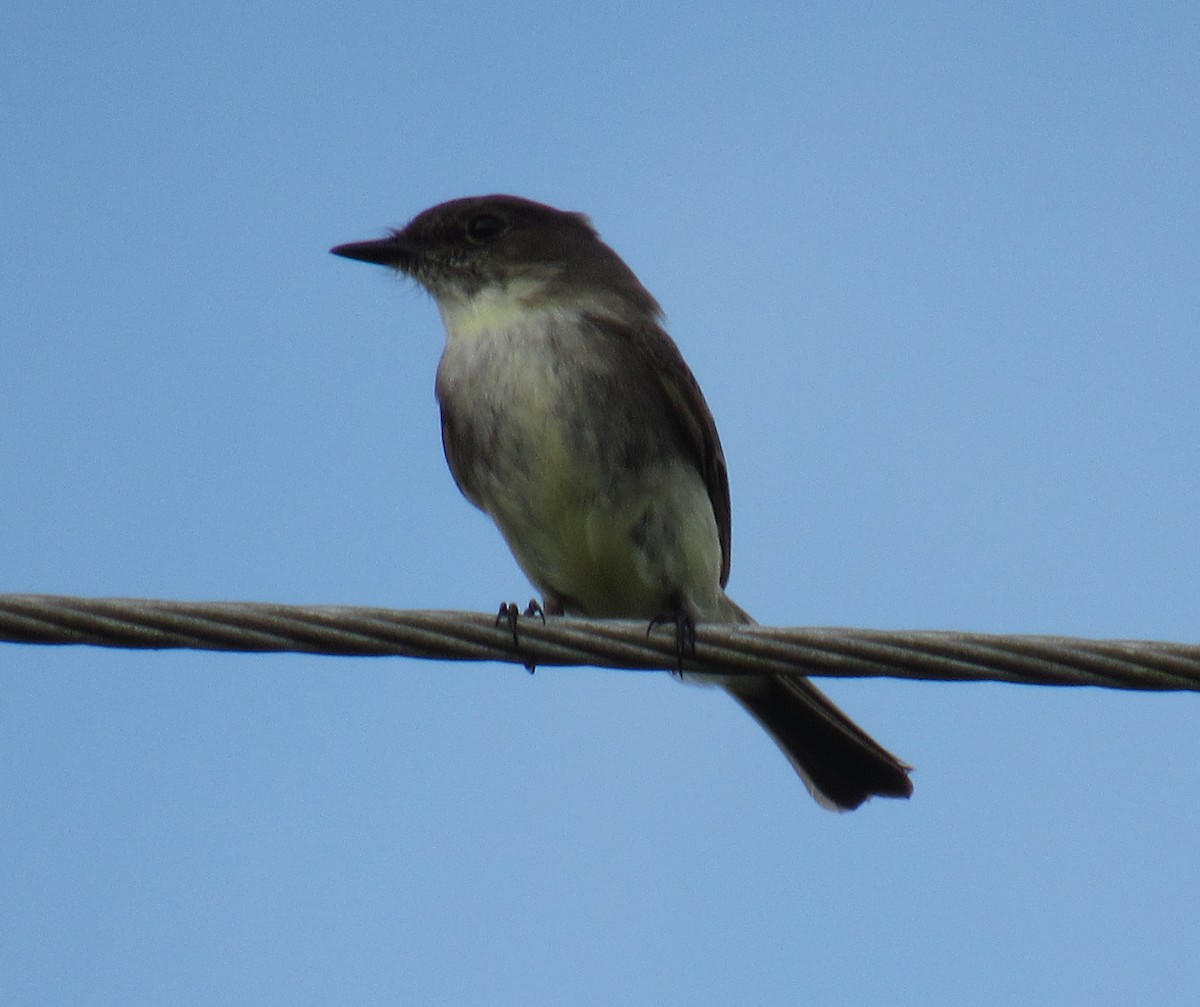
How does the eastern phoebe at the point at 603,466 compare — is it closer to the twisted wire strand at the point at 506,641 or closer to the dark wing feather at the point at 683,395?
the dark wing feather at the point at 683,395

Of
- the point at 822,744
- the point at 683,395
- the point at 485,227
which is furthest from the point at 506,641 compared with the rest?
the point at 485,227

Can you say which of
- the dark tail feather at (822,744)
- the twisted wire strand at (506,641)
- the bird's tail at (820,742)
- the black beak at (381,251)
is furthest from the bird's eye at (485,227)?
the twisted wire strand at (506,641)

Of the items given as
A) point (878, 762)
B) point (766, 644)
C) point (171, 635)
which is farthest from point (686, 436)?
point (171, 635)

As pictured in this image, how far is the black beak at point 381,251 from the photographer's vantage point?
24.5 feet

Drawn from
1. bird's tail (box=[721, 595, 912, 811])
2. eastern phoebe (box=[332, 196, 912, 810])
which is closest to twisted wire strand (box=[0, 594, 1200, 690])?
eastern phoebe (box=[332, 196, 912, 810])

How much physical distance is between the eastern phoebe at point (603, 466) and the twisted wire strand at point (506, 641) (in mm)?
1895

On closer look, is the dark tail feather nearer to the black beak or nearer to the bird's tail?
the bird's tail

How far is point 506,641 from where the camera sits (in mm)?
4051

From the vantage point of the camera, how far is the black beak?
7.46 m

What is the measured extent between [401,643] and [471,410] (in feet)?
8.43

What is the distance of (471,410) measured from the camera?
21.4 ft

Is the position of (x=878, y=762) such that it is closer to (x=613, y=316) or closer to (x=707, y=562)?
(x=707, y=562)

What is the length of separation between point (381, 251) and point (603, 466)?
5.87ft

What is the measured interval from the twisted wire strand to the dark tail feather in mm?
2395
